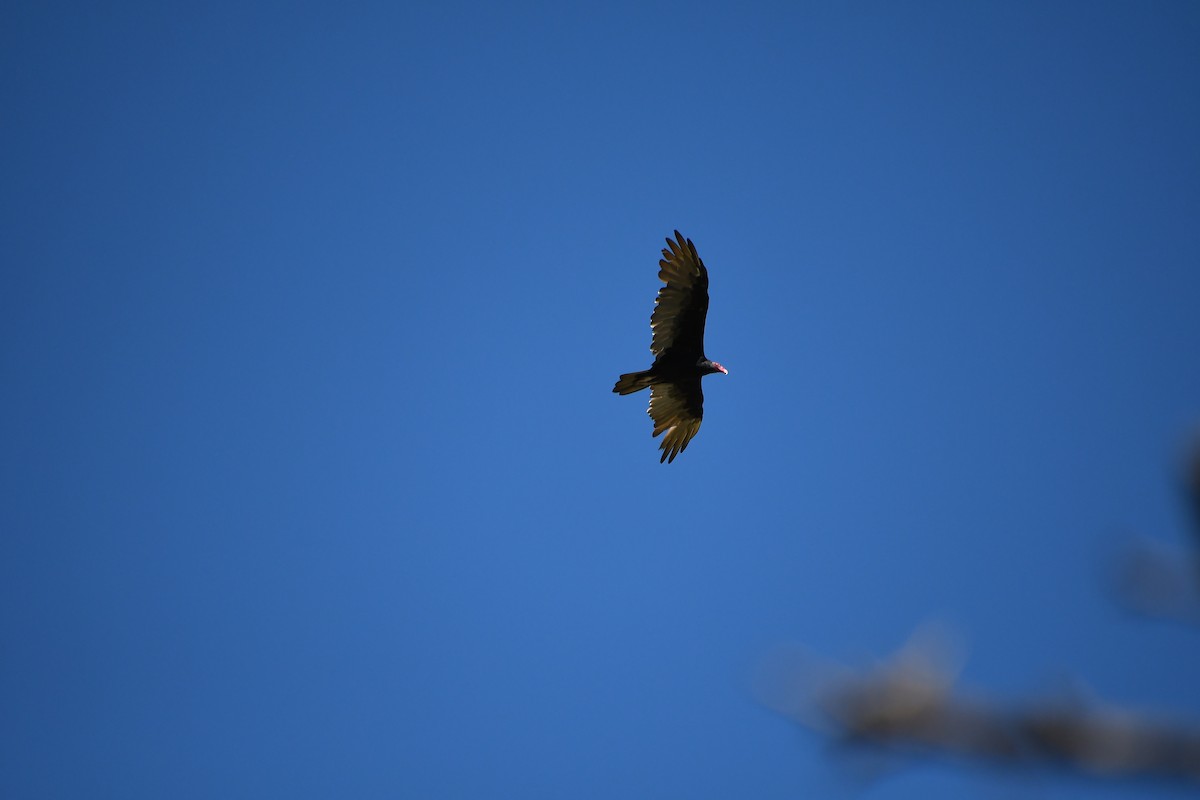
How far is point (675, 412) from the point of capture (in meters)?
16.9

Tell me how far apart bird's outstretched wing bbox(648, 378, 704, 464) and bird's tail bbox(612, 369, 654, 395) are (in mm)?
→ 655

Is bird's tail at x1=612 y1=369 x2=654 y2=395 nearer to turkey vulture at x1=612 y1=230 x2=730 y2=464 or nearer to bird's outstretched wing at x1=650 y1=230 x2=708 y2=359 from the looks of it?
turkey vulture at x1=612 y1=230 x2=730 y2=464

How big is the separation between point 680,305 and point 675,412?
7.92 feet

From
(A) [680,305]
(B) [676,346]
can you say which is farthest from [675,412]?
(A) [680,305]

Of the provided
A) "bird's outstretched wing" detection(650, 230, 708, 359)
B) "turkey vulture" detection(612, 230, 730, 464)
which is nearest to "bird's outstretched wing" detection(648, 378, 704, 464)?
"turkey vulture" detection(612, 230, 730, 464)

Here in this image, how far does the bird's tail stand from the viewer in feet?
50.1

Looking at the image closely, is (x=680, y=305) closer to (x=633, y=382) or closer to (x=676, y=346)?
(x=676, y=346)

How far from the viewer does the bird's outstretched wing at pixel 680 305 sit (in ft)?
48.9

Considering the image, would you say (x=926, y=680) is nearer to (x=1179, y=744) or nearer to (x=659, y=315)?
(x=1179, y=744)

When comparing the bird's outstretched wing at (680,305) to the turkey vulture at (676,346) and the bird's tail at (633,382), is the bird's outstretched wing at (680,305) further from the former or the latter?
the bird's tail at (633,382)

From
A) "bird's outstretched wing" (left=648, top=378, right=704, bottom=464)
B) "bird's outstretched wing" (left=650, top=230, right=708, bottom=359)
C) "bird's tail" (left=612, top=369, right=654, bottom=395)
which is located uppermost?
"bird's outstretched wing" (left=650, top=230, right=708, bottom=359)

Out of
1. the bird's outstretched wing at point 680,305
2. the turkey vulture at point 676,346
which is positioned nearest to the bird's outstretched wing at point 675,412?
the turkey vulture at point 676,346

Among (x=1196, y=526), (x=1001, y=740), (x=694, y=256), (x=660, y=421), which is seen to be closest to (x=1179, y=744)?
(x=1001, y=740)

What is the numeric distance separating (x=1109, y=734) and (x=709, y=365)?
14575 mm
